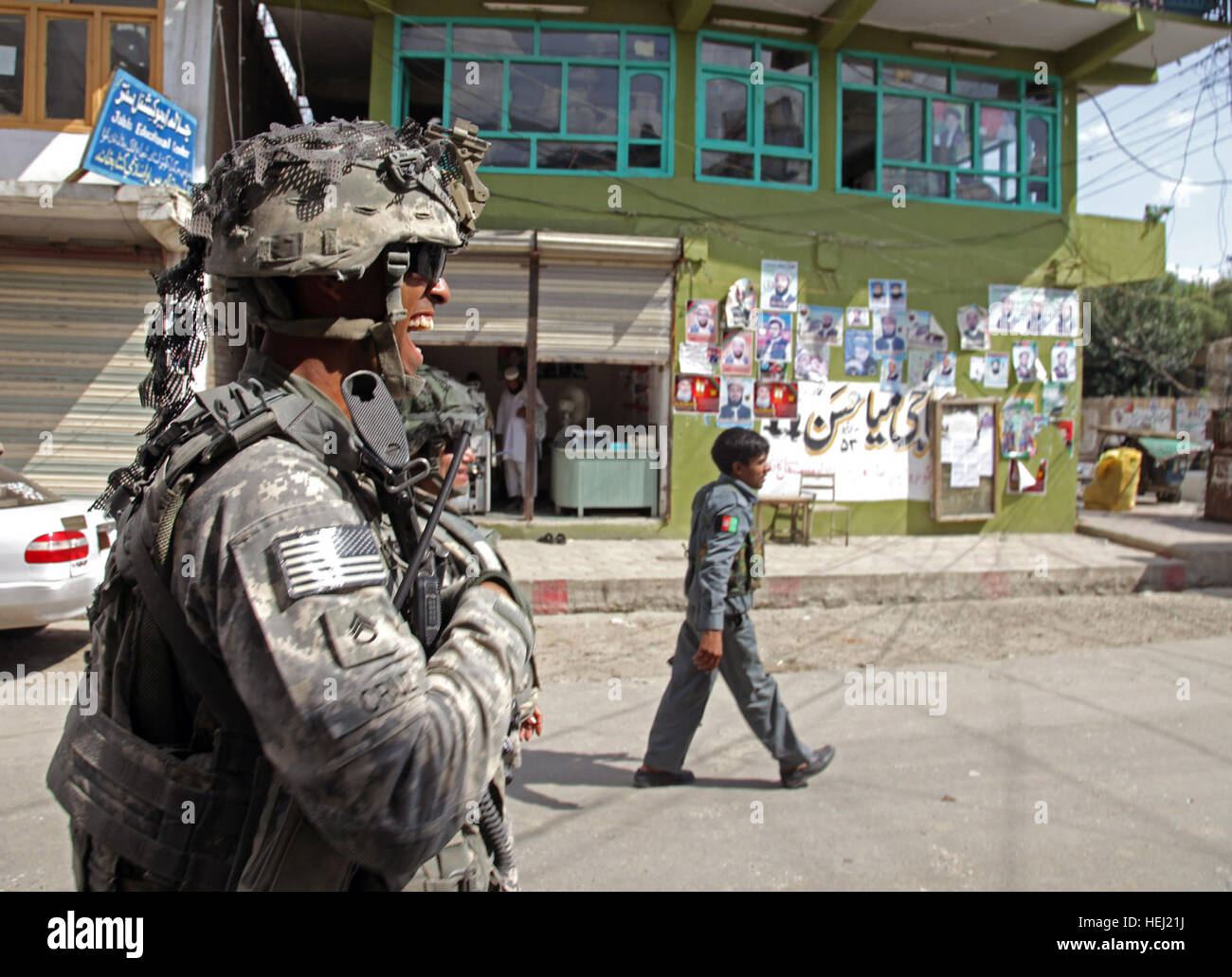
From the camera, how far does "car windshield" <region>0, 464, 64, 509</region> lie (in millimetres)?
5930

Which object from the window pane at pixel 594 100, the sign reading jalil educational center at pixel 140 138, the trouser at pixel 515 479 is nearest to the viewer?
the sign reading jalil educational center at pixel 140 138

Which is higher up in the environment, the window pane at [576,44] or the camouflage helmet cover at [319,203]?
the window pane at [576,44]

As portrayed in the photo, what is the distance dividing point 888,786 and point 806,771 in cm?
40

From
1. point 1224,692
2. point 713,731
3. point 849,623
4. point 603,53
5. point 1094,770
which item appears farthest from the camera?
point 603,53

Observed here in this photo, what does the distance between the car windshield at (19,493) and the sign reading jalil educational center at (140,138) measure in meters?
3.49

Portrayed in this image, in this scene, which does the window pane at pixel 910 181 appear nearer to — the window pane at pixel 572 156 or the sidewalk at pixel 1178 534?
the window pane at pixel 572 156

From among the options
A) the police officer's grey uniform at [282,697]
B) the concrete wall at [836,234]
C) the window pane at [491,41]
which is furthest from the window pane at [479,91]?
the police officer's grey uniform at [282,697]

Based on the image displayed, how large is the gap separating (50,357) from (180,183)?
257 centimetres

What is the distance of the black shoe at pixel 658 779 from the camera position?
13.9 ft

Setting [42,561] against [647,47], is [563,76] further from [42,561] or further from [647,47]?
[42,561]

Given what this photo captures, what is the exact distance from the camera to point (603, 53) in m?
11.1

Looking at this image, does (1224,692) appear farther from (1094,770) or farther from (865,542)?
(865,542)
